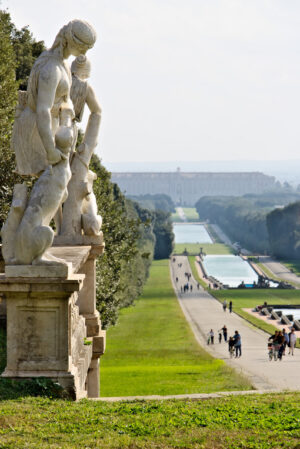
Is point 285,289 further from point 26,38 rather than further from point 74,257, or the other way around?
point 74,257

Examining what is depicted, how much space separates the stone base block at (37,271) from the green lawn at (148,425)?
Answer: 1397 mm

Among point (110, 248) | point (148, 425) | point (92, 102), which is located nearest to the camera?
point (148, 425)

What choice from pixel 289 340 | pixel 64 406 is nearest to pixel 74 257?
pixel 64 406

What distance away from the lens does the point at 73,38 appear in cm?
957

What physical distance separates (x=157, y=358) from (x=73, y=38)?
68.9 ft

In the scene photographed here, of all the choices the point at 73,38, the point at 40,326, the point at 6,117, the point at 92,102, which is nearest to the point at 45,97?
the point at 73,38

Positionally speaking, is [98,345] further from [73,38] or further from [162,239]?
[162,239]

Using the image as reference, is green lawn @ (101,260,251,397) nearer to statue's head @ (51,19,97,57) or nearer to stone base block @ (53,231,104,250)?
stone base block @ (53,231,104,250)

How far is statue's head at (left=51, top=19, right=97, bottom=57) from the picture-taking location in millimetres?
9594

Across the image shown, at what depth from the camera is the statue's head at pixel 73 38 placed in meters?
9.59

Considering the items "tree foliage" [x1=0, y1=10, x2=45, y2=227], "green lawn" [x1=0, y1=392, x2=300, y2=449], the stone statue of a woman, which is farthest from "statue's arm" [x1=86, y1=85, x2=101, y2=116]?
"tree foliage" [x1=0, y1=10, x2=45, y2=227]

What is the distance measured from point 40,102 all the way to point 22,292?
89.0 inches

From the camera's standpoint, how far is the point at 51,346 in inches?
352

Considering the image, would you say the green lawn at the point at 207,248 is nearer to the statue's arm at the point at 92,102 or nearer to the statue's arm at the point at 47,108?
the statue's arm at the point at 92,102
